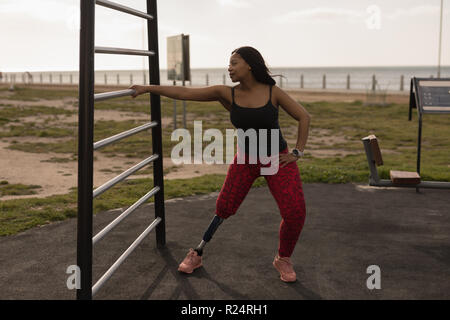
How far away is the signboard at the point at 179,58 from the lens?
1191 centimetres

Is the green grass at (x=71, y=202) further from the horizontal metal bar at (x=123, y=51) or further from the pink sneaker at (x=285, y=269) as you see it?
the pink sneaker at (x=285, y=269)

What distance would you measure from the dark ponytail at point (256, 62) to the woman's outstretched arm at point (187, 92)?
0.24 meters

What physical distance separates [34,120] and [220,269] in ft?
44.3

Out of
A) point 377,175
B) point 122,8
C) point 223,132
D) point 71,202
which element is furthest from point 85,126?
point 223,132

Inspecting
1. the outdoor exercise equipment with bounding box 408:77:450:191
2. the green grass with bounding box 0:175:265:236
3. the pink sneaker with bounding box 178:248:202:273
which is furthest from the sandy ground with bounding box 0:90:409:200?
the pink sneaker with bounding box 178:248:202:273

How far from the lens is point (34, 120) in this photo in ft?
52.4

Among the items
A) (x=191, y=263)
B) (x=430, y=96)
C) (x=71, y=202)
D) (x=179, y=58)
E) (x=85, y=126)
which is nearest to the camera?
(x=85, y=126)

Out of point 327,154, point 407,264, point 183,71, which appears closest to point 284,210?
point 407,264

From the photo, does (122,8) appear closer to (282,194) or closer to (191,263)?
(282,194)

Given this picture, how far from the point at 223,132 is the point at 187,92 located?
10.1 meters

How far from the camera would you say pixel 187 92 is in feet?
12.3

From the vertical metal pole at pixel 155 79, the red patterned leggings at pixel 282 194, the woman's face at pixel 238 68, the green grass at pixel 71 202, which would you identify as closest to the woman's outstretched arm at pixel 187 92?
the woman's face at pixel 238 68

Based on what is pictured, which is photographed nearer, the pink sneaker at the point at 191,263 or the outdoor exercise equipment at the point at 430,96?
the pink sneaker at the point at 191,263
